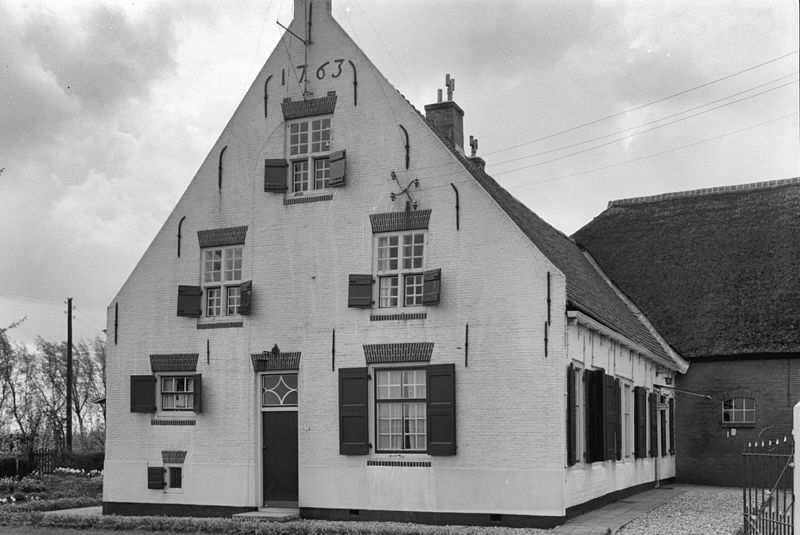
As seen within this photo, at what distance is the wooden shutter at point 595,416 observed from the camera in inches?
763

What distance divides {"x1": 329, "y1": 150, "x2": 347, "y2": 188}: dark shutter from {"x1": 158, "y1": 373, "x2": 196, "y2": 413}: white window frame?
5.07 m

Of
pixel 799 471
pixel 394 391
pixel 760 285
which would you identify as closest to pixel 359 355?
pixel 394 391

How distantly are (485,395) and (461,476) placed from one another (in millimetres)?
1550

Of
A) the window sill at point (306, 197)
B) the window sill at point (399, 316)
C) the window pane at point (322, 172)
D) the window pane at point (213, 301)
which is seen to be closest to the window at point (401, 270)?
the window sill at point (399, 316)

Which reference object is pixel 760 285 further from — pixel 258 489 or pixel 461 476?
pixel 258 489

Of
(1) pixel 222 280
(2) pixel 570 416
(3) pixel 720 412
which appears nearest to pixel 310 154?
(1) pixel 222 280

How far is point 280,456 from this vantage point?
19.9 m

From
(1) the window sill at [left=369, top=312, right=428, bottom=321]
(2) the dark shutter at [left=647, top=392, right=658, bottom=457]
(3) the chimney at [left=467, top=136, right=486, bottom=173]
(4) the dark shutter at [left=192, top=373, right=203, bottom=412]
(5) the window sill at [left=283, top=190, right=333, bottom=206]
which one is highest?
(3) the chimney at [left=467, top=136, right=486, bottom=173]

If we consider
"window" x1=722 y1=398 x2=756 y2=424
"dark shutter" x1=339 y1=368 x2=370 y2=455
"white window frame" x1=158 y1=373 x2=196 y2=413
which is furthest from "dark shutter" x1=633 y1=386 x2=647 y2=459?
"white window frame" x1=158 y1=373 x2=196 y2=413

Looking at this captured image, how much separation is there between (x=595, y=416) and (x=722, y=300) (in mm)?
10597

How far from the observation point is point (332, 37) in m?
20.2

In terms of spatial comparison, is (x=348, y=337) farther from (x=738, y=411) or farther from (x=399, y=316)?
(x=738, y=411)

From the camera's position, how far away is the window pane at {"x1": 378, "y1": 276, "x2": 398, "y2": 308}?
19.2 m

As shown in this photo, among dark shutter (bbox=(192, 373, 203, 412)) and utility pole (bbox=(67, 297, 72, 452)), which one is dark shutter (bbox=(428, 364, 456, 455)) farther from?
utility pole (bbox=(67, 297, 72, 452))
